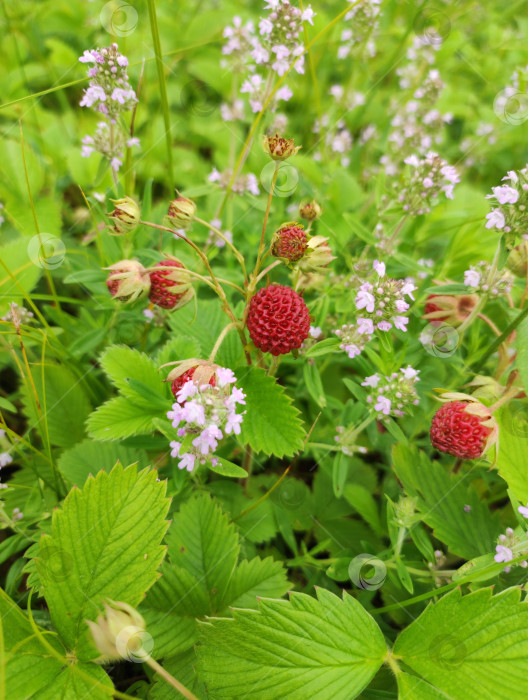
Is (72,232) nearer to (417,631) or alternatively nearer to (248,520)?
(248,520)

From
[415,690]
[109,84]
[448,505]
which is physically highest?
[109,84]

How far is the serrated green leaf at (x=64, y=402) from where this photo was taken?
1951 millimetres

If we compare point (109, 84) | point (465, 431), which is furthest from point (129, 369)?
point (465, 431)

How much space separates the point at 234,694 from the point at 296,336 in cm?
94

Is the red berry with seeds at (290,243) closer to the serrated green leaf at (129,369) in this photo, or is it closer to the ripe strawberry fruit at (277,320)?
the ripe strawberry fruit at (277,320)

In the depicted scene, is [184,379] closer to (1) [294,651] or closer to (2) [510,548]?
(1) [294,651]

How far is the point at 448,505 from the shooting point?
1.77m

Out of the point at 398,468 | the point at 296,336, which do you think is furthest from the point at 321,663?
the point at 296,336

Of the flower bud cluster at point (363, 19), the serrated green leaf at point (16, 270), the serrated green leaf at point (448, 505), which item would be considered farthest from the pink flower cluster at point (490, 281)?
the serrated green leaf at point (16, 270)

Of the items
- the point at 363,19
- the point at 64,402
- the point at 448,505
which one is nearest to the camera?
the point at 448,505

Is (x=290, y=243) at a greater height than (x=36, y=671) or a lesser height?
greater

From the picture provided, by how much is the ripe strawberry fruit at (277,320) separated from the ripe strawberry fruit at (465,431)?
1.62ft

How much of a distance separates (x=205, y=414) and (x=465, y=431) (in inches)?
29.2

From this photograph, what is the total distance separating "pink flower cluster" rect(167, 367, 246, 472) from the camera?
117 cm
